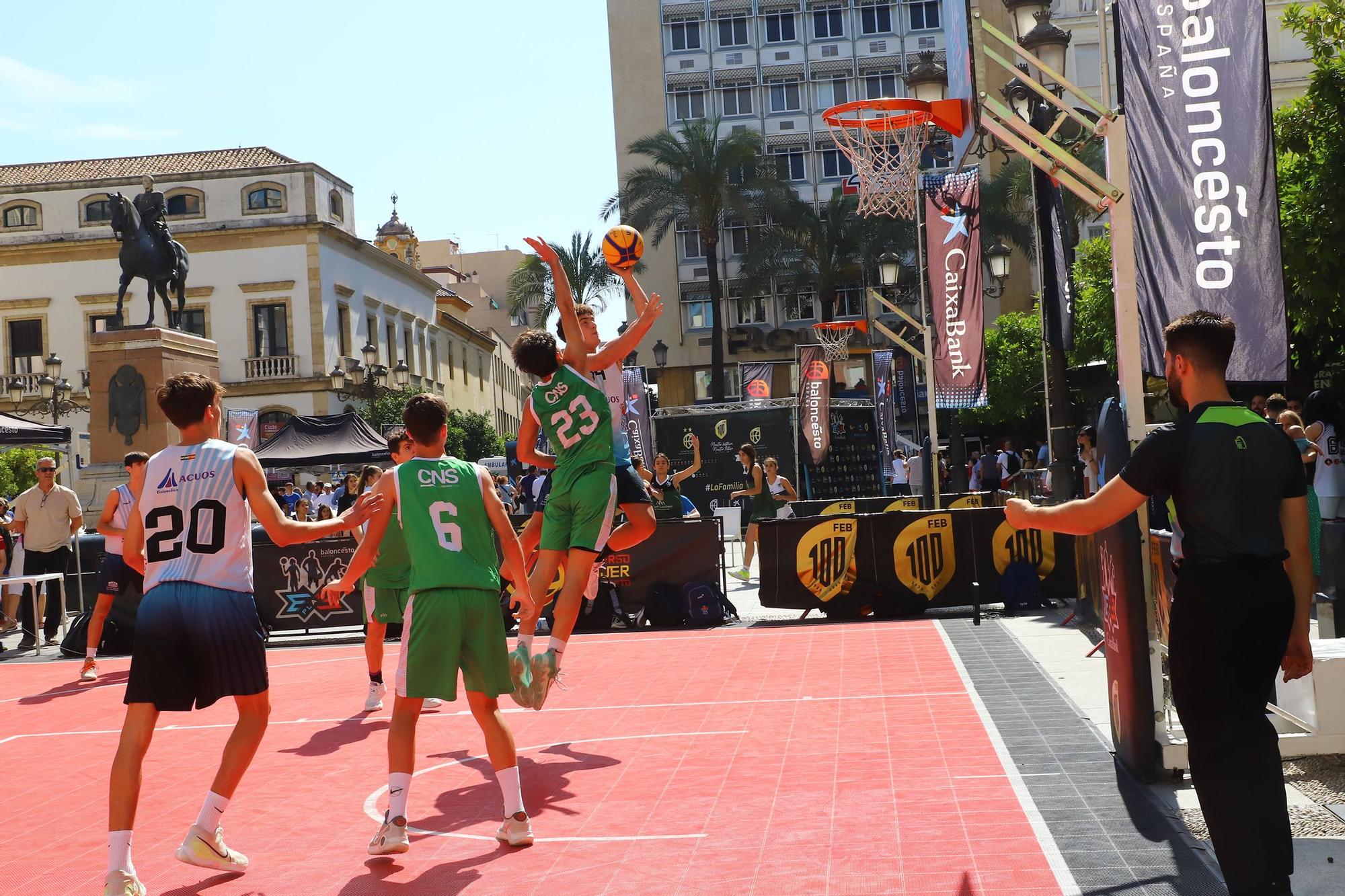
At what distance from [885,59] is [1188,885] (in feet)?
214

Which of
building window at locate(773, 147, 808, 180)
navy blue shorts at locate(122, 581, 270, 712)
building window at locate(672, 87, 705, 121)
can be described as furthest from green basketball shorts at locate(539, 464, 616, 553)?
building window at locate(672, 87, 705, 121)

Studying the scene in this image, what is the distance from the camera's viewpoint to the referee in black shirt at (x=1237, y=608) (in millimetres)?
3951

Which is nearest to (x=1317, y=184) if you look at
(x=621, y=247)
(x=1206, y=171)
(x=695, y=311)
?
(x=1206, y=171)

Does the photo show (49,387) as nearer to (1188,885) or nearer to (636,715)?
(636,715)

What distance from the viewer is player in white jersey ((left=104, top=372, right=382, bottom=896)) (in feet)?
16.6

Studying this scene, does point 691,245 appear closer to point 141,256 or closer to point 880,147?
point 141,256

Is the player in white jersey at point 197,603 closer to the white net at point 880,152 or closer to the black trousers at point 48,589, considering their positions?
the black trousers at point 48,589

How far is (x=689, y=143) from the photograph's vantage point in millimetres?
53000

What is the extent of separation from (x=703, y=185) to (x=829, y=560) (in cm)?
3985

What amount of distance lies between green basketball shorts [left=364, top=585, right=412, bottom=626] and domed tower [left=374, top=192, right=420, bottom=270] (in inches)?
3086

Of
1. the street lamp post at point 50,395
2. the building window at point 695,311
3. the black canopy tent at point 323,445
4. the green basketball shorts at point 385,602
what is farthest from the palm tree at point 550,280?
the green basketball shorts at point 385,602

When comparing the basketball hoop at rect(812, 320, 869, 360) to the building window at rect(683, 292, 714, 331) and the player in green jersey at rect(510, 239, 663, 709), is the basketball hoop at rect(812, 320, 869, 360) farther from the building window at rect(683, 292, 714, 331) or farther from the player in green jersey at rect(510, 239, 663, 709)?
the player in green jersey at rect(510, 239, 663, 709)

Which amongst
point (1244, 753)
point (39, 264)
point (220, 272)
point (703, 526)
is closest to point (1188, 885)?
point (1244, 753)

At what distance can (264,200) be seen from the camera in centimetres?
6078
